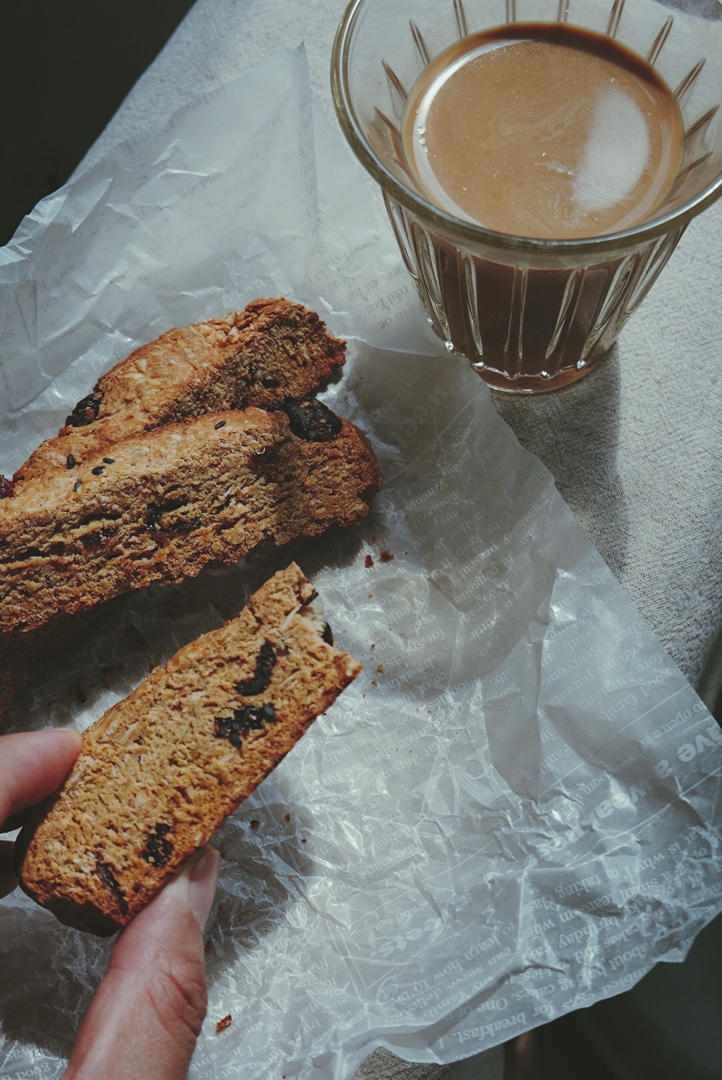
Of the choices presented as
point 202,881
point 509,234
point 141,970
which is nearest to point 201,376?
point 509,234

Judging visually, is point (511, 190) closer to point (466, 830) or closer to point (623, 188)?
point (623, 188)

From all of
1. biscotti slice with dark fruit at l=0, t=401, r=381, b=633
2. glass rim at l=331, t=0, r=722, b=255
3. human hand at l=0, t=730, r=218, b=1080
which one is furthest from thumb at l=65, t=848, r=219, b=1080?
glass rim at l=331, t=0, r=722, b=255

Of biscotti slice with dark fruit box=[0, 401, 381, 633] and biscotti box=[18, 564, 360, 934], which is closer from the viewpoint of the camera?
biscotti box=[18, 564, 360, 934]

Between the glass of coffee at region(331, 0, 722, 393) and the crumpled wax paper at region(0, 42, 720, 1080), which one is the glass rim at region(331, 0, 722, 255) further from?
the crumpled wax paper at region(0, 42, 720, 1080)

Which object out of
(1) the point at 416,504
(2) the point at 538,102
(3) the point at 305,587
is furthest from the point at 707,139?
(3) the point at 305,587

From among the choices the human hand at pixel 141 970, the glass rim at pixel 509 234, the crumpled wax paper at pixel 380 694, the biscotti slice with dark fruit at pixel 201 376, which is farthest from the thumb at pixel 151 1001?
the glass rim at pixel 509 234

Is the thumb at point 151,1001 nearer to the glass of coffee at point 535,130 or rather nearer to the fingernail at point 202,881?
the fingernail at point 202,881

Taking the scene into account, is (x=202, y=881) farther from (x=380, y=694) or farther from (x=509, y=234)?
(x=509, y=234)
